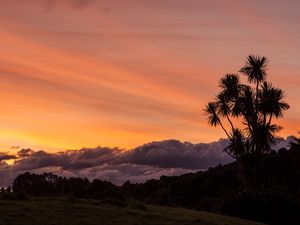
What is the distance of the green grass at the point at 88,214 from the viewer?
23219 millimetres

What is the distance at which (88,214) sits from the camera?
25375 millimetres

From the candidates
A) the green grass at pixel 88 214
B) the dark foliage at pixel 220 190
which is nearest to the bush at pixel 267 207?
the dark foliage at pixel 220 190

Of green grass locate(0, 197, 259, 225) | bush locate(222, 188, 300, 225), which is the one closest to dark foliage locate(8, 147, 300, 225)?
bush locate(222, 188, 300, 225)

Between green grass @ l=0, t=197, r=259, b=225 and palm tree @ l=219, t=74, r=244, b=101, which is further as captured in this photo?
palm tree @ l=219, t=74, r=244, b=101

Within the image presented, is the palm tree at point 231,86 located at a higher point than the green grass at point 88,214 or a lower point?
higher

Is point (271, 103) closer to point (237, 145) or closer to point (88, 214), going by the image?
point (237, 145)

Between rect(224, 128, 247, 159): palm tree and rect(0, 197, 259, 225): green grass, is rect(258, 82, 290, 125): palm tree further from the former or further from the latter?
rect(0, 197, 259, 225): green grass

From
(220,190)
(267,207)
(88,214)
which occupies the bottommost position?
(88,214)

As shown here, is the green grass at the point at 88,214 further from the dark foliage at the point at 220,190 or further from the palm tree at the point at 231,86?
the palm tree at the point at 231,86

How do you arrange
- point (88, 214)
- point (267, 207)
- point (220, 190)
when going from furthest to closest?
point (220, 190), point (267, 207), point (88, 214)

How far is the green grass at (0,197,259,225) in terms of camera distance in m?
23.2

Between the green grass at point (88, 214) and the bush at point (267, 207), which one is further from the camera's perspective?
the bush at point (267, 207)

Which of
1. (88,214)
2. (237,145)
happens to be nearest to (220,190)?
(237,145)

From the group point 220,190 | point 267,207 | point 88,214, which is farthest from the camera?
point 220,190
